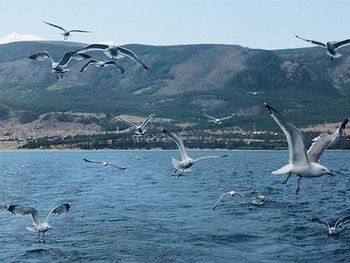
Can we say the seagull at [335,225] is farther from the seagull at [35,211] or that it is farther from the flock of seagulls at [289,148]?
the seagull at [35,211]

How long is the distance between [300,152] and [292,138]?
1213 mm

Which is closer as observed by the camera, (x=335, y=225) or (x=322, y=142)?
(x=322, y=142)

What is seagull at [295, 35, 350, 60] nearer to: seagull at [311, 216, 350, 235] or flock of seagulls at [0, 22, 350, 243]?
flock of seagulls at [0, 22, 350, 243]

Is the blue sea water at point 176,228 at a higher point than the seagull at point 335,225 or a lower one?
lower

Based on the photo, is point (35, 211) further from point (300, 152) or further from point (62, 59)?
point (300, 152)

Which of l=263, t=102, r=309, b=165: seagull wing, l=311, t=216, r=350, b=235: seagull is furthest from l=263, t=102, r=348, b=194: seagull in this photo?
l=311, t=216, r=350, b=235: seagull

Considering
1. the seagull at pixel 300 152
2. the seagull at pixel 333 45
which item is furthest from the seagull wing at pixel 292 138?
the seagull at pixel 333 45

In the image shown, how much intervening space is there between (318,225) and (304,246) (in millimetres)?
6113

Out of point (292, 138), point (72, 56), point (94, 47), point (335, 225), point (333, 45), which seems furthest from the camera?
point (335, 225)

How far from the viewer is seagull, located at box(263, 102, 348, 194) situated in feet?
62.6

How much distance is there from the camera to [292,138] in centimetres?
1992

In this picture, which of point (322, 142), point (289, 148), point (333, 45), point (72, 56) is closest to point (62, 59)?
point (72, 56)

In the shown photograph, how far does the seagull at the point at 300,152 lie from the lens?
62.6ft

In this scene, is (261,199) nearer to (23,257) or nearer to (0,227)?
(0,227)
